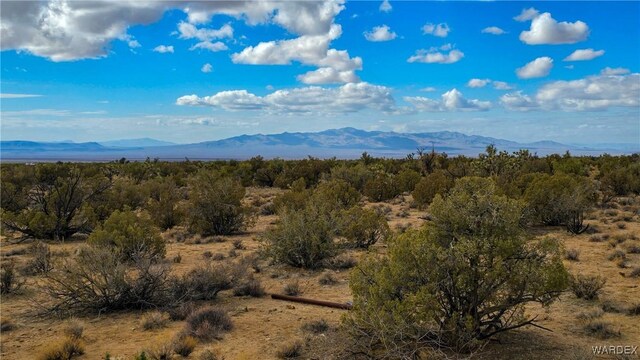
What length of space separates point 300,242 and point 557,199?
35.3 feet

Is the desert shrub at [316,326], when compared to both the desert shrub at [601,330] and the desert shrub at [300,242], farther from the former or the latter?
the desert shrub at [300,242]

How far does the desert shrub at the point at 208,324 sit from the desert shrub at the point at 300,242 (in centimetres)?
Result: 444

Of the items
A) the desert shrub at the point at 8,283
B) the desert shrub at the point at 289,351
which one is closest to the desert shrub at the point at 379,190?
the desert shrub at the point at 8,283

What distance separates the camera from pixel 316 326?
8695 millimetres

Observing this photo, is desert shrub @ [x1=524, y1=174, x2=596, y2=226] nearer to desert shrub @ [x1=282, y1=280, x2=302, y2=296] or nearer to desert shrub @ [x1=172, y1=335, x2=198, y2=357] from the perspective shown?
desert shrub @ [x1=282, y1=280, x2=302, y2=296]

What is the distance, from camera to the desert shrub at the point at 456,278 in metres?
6.71

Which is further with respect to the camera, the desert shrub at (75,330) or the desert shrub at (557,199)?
the desert shrub at (557,199)

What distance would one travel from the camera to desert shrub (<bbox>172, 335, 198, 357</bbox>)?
773cm

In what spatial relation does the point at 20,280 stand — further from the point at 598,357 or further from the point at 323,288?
the point at 598,357

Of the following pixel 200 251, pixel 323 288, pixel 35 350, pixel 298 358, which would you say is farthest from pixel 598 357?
pixel 200 251

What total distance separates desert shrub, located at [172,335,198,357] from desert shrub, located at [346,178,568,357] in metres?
2.54

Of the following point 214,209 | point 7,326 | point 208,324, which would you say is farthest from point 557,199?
point 7,326

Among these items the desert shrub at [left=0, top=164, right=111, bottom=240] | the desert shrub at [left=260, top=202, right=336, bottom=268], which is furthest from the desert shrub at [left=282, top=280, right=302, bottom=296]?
the desert shrub at [left=0, top=164, right=111, bottom=240]

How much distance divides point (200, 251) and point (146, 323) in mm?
7221
